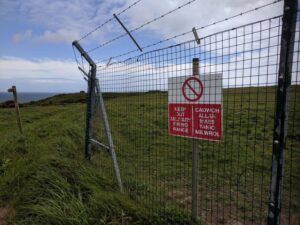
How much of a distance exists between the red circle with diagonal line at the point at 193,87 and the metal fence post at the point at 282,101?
3.43 feet

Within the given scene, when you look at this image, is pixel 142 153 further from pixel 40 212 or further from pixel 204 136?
pixel 204 136

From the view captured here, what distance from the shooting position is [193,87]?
351 cm

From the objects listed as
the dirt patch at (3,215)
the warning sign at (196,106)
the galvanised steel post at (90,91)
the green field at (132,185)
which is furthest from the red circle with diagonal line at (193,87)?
the dirt patch at (3,215)

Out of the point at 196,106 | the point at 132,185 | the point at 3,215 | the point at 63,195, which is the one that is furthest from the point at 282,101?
the point at 3,215

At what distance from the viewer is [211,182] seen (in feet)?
19.4

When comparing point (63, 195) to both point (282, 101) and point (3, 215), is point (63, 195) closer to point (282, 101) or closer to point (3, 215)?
point (3, 215)

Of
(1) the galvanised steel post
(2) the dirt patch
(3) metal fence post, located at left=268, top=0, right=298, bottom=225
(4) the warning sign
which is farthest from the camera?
(1) the galvanised steel post

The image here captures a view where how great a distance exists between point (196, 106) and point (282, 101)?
44.3 inches

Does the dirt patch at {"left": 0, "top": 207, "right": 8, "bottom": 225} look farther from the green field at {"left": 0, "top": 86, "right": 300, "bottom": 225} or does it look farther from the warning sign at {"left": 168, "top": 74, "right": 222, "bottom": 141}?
the warning sign at {"left": 168, "top": 74, "right": 222, "bottom": 141}

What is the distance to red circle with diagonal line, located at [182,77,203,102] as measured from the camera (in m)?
3.45

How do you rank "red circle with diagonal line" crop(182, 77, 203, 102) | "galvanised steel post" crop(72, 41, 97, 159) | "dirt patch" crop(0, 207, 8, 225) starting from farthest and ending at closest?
"galvanised steel post" crop(72, 41, 97, 159), "dirt patch" crop(0, 207, 8, 225), "red circle with diagonal line" crop(182, 77, 203, 102)

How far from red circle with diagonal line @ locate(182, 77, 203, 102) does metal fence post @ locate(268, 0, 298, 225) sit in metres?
1.04

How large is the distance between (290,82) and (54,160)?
4.26 meters

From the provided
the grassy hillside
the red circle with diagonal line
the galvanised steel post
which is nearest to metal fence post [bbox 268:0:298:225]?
the red circle with diagonal line
